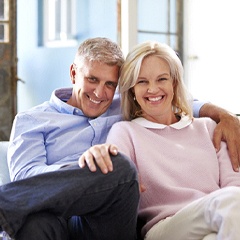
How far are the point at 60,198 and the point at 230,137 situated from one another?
726 millimetres

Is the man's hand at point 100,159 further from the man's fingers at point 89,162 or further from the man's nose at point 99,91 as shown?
the man's nose at point 99,91

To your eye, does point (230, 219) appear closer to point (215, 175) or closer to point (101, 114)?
point (215, 175)

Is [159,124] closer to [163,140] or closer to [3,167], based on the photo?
[163,140]

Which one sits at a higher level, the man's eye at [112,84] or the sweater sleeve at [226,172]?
the man's eye at [112,84]

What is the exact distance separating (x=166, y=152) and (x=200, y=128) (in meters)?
0.19

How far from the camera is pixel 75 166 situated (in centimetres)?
156

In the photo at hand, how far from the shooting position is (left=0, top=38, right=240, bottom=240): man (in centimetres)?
153

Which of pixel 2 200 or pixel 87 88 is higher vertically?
pixel 87 88

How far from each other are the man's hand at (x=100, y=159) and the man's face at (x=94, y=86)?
446 mm

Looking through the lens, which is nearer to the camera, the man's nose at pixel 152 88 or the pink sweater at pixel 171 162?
the pink sweater at pixel 171 162

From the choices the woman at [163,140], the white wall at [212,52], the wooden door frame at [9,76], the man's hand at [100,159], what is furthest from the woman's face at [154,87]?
the white wall at [212,52]

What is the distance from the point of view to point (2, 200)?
1.52 metres

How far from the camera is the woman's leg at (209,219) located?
4.68ft

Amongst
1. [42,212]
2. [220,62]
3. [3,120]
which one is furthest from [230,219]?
[220,62]
